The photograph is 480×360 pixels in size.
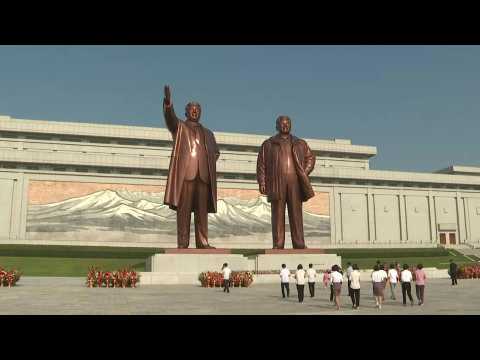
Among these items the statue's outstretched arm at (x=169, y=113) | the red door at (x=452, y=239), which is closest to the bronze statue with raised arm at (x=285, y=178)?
the statue's outstretched arm at (x=169, y=113)

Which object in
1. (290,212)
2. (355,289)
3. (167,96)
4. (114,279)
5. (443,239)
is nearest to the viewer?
(355,289)

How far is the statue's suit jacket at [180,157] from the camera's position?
17.1 metres

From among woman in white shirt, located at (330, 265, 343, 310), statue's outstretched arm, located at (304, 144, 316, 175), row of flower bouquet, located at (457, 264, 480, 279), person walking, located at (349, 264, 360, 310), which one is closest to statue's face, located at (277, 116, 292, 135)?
statue's outstretched arm, located at (304, 144, 316, 175)

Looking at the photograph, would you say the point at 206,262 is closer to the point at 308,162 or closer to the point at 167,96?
the point at 308,162

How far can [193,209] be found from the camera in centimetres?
1775

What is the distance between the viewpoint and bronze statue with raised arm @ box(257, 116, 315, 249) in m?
18.7

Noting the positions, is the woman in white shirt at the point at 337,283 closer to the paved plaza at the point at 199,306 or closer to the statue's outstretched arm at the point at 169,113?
the paved plaza at the point at 199,306

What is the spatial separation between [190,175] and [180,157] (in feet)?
2.51

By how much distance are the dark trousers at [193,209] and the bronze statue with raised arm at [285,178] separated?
2571 mm

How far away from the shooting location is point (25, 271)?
86.2ft

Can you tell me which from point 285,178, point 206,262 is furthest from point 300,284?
point 285,178
